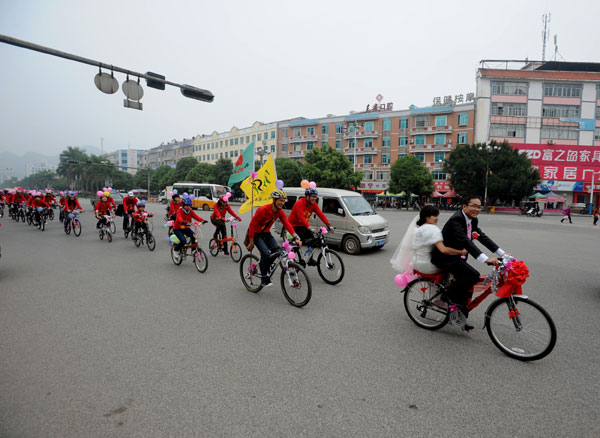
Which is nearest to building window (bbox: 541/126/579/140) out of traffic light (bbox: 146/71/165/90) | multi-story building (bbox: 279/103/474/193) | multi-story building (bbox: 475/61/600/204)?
multi-story building (bbox: 475/61/600/204)

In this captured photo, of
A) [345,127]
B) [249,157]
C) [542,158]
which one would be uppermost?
[345,127]

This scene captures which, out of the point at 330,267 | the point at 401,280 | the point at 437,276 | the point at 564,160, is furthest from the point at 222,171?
the point at 437,276

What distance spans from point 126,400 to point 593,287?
8.31m

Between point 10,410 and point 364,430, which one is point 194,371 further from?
point 364,430

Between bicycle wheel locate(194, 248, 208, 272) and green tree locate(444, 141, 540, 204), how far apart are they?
41.9 metres

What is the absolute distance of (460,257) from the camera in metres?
3.98

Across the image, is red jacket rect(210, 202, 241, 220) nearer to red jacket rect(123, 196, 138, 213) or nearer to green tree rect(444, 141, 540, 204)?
red jacket rect(123, 196, 138, 213)

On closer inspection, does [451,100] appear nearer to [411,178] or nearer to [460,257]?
[411,178]

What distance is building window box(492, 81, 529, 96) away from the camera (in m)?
49.3

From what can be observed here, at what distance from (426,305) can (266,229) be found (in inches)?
110

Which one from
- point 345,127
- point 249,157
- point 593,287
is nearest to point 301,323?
point 593,287

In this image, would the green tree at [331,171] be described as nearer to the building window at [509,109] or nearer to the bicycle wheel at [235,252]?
the building window at [509,109]

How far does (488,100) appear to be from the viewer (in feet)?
162

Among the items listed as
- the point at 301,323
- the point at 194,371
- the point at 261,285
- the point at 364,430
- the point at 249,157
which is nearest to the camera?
the point at 364,430
